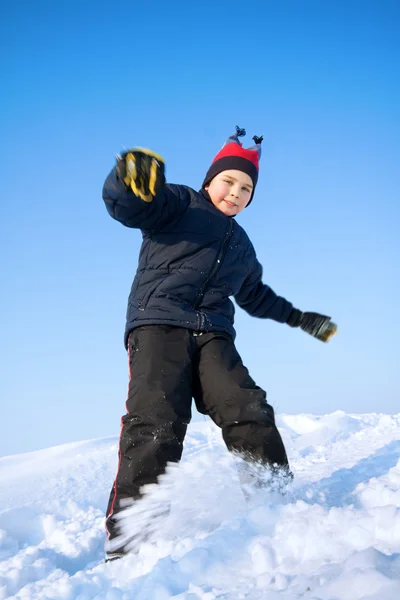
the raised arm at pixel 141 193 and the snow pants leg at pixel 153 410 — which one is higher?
the raised arm at pixel 141 193

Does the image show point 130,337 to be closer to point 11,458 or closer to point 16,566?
point 16,566

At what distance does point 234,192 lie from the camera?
11.0 ft

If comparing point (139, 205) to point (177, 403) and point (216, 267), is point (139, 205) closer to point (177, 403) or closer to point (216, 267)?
point (216, 267)

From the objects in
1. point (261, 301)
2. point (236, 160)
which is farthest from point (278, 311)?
point (236, 160)

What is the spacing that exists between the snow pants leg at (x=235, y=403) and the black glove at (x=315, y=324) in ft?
3.65

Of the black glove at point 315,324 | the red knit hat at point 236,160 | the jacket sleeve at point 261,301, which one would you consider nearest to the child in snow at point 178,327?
the red knit hat at point 236,160

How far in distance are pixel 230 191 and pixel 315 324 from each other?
4.03ft

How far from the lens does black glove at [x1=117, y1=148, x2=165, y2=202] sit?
2.54 metres

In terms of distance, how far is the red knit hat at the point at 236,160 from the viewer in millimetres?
3529

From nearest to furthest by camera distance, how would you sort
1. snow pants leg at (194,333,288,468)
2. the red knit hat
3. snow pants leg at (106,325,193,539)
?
snow pants leg at (106,325,193,539)
snow pants leg at (194,333,288,468)
the red knit hat

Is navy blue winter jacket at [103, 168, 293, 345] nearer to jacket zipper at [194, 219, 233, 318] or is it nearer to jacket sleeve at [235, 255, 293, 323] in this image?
jacket zipper at [194, 219, 233, 318]

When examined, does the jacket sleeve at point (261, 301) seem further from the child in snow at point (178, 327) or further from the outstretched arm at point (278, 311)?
the child in snow at point (178, 327)

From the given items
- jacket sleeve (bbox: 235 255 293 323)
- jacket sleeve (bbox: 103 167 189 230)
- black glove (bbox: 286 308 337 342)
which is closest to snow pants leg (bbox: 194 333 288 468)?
jacket sleeve (bbox: 103 167 189 230)

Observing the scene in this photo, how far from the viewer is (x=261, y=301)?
3.83 metres
